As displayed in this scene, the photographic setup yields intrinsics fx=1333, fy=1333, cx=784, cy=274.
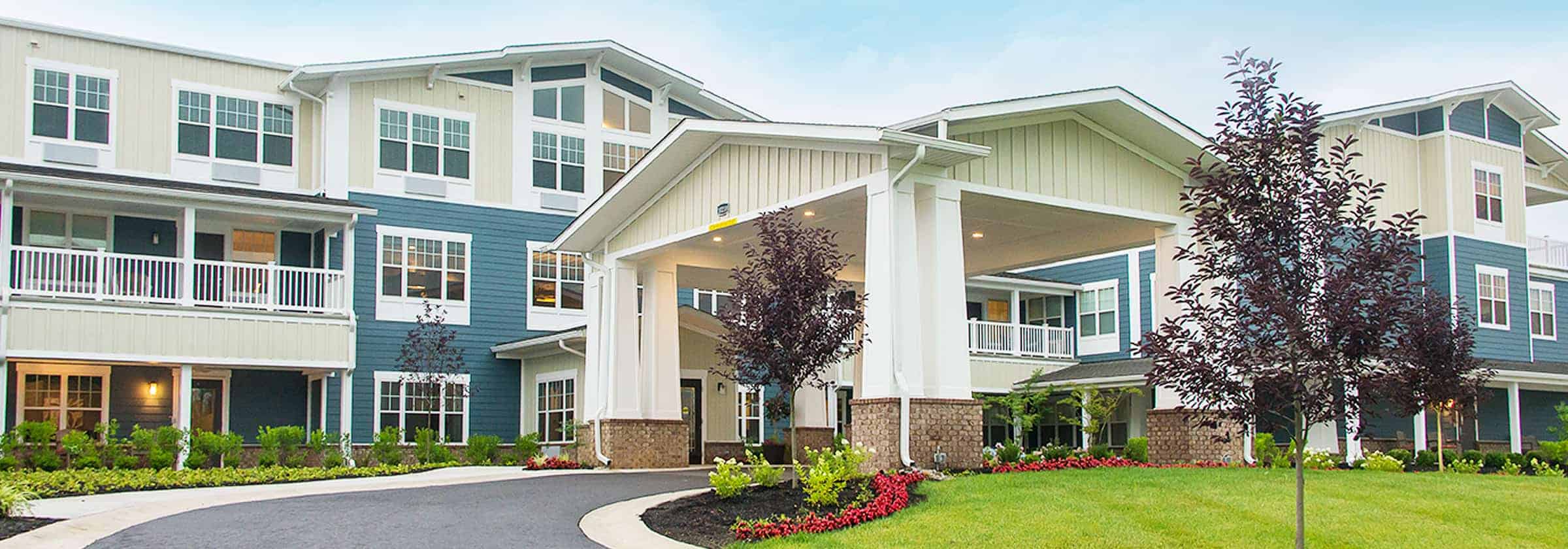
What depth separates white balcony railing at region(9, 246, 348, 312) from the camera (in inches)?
897

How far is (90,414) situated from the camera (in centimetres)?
2481

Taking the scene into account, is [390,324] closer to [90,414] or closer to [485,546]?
[90,414]

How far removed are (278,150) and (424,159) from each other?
9.28ft

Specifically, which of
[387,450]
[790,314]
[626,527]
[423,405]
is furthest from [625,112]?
[626,527]

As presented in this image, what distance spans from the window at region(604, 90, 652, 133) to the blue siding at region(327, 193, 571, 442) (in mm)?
2639

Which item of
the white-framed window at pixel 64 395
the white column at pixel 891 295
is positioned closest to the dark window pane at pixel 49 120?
the white-framed window at pixel 64 395

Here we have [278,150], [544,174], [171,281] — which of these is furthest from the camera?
[544,174]

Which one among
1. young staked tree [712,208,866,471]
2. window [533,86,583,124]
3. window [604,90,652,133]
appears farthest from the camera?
window [604,90,652,133]

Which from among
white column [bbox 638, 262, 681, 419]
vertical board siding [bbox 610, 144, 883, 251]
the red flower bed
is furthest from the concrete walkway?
white column [bbox 638, 262, 681, 419]

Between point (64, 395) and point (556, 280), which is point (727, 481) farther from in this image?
point (64, 395)

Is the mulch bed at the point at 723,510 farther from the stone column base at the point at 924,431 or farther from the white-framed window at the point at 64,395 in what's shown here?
the white-framed window at the point at 64,395

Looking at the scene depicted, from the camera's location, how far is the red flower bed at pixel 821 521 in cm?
1202

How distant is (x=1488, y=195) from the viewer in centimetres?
3117

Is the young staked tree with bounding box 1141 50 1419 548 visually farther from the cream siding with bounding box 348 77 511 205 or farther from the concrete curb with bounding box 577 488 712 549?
the cream siding with bounding box 348 77 511 205
